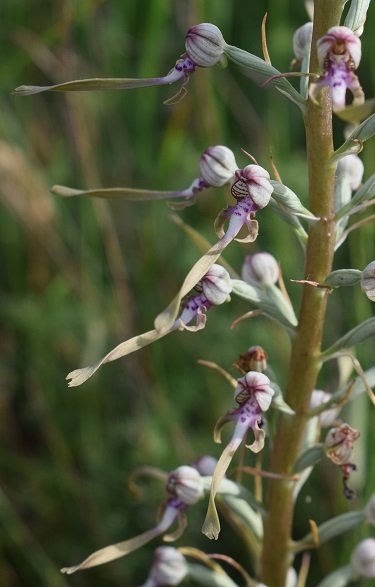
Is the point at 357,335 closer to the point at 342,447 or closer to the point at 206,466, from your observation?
the point at 342,447

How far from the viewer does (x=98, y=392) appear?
3.27 m

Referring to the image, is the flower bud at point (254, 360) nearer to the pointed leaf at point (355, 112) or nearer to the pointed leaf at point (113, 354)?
the pointed leaf at point (113, 354)

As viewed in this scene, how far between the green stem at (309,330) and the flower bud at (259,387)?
0.34 ft

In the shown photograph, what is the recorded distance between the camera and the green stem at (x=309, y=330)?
1.42 m

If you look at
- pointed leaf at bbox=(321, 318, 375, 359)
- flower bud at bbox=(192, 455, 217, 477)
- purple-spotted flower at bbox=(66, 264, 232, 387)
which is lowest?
flower bud at bbox=(192, 455, 217, 477)

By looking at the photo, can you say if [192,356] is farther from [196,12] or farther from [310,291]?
[310,291]

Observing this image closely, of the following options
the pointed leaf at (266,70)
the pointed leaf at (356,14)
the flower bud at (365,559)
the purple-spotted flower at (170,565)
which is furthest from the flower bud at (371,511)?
the pointed leaf at (356,14)

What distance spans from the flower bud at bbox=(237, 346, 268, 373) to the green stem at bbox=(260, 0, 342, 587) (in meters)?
0.05

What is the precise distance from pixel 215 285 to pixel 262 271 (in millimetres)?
273

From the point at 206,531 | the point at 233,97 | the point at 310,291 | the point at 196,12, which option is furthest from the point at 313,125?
the point at 233,97

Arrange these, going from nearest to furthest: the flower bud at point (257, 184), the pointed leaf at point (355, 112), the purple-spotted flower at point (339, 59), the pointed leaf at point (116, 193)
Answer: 1. the pointed leaf at point (355, 112)
2. the purple-spotted flower at point (339, 59)
3. the flower bud at point (257, 184)
4. the pointed leaf at point (116, 193)

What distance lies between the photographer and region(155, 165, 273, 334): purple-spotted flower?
134 centimetres

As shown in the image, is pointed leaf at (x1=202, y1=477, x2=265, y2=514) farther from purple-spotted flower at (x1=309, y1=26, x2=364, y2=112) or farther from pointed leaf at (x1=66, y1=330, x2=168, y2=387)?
purple-spotted flower at (x1=309, y1=26, x2=364, y2=112)

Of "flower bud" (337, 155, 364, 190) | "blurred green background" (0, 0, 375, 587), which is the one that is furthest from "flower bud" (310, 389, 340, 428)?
"blurred green background" (0, 0, 375, 587)
